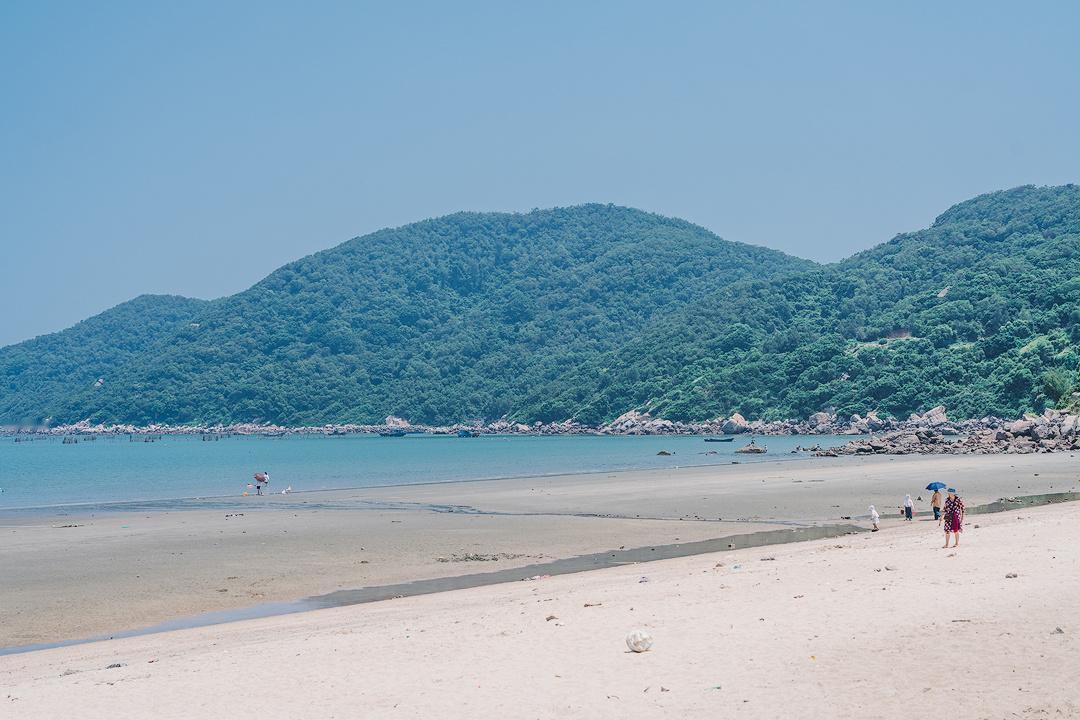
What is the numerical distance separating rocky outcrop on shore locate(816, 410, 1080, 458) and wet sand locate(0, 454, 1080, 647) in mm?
11788

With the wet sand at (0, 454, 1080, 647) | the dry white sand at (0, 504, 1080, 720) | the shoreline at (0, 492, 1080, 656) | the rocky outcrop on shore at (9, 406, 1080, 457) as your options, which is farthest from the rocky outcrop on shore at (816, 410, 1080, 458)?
the dry white sand at (0, 504, 1080, 720)

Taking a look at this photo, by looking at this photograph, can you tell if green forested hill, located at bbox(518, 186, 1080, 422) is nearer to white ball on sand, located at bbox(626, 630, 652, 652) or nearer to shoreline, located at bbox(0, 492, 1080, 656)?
shoreline, located at bbox(0, 492, 1080, 656)

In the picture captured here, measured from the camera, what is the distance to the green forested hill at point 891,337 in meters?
118

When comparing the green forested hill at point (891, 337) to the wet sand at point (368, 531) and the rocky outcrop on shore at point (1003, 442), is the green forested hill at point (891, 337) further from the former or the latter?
the wet sand at point (368, 531)

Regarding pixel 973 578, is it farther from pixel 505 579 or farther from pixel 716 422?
pixel 716 422

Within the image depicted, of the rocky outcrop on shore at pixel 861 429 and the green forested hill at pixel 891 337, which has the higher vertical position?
the green forested hill at pixel 891 337

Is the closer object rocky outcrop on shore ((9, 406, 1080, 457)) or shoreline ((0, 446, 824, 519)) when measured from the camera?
shoreline ((0, 446, 824, 519))

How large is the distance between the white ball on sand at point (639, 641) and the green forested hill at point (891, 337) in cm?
8718

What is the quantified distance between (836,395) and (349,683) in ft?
414

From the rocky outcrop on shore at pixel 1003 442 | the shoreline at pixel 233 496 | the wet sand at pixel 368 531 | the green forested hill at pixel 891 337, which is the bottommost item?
the shoreline at pixel 233 496

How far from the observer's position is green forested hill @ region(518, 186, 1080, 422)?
118125 millimetres

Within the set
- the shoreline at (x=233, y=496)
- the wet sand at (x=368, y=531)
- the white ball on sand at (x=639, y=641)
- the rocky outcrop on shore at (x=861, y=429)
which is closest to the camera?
the white ball on sand at (x=639, y=641)

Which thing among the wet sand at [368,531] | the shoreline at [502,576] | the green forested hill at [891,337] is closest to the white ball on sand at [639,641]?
the shoreline at [502,576]

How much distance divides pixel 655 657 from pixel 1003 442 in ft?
186
